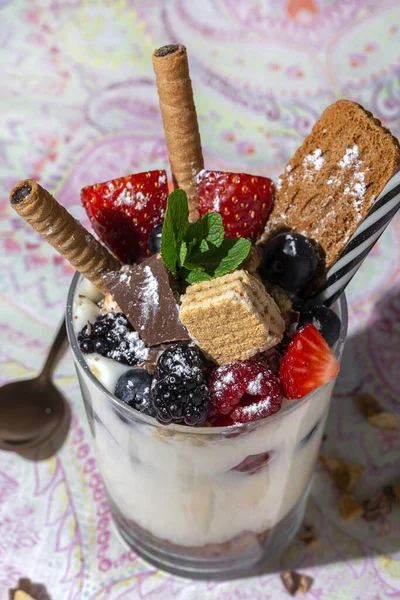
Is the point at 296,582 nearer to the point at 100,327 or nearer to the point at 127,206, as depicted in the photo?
the point at 100,327

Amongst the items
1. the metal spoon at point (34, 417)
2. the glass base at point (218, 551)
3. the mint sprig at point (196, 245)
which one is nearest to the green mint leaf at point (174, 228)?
the mint sprig at point (196, 245)

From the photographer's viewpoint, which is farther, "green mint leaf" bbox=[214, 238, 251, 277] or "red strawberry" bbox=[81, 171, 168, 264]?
"red strawberry" bbox=[81, 171, 168, 264]

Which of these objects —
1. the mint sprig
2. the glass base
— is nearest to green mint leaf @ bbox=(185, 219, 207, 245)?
the mint sprig

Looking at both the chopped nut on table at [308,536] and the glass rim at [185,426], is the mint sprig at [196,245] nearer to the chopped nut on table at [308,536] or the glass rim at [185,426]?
the glass rim at [185,426]

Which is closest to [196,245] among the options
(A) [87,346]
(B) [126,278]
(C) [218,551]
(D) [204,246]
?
(D) [204,246]

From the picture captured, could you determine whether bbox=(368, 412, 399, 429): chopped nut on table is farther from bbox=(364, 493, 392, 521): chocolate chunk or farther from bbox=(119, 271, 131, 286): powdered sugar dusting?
bbox=(119, 271, 131, 286): powdered sugar dusting

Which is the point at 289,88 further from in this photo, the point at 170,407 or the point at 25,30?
the point at 170,407

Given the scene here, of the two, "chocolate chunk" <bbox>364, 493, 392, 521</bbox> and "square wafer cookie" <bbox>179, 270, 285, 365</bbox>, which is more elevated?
"square wafer cookie" <bbox>179, 270, 285, 365</bbox>
